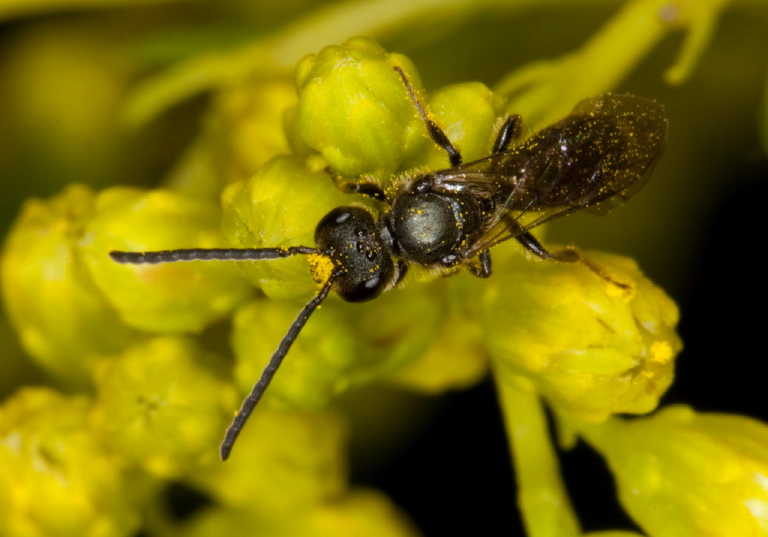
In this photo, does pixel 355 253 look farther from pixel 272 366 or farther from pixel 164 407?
pixel 164 407

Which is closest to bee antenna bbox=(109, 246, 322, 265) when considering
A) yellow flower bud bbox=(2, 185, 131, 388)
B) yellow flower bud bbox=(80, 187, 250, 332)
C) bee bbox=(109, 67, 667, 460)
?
bee bbox=(109, 67, 667, 460)

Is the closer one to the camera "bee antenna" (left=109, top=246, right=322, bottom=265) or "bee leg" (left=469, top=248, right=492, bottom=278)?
"bee antenna" (left=109, top=246, right=322, bottom=265)

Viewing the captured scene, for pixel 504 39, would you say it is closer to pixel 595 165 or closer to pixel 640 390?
pixel 595 165

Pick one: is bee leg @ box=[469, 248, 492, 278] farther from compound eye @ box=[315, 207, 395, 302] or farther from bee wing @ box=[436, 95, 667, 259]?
compound eye @ box=[315, 207, 395, 302]

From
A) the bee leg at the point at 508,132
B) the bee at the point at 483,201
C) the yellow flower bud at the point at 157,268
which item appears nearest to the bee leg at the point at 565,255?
the bee at the point at 483,201

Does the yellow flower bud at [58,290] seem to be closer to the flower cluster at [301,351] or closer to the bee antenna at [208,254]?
the flower cluster at [301,351]

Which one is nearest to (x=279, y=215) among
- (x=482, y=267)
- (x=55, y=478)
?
(x=482, y=267)

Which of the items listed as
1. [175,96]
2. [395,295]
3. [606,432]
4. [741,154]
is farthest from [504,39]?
[606,432]
